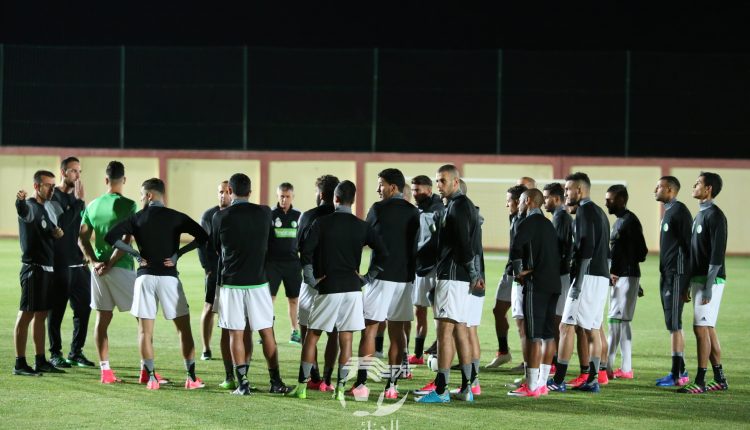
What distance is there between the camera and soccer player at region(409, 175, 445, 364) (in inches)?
405

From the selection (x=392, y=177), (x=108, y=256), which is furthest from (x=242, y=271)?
(x=108, y=256)

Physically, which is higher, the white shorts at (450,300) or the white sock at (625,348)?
the white shorts at (450,300)

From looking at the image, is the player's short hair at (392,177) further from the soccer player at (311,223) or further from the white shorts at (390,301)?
the white shorts at (390,301)

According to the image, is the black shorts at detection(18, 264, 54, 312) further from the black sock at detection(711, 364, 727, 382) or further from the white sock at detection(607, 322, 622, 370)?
the black sock at detection(711, 364, 727, 382)

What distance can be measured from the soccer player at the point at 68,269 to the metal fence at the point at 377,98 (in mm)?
22631

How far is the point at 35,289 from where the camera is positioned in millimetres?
10898

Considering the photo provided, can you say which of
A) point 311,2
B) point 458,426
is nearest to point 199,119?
point 311,2

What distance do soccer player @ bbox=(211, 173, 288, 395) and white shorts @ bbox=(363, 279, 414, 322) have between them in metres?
1.00

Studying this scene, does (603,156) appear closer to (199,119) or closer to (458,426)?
(199,119)

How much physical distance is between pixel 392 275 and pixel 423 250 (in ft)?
2.46

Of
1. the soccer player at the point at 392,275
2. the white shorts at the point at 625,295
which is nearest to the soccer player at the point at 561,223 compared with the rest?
the white shorts at the point at 625,295

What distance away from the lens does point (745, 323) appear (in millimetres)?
16016

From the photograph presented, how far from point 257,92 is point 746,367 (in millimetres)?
24833

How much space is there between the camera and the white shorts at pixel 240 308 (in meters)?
9.79
